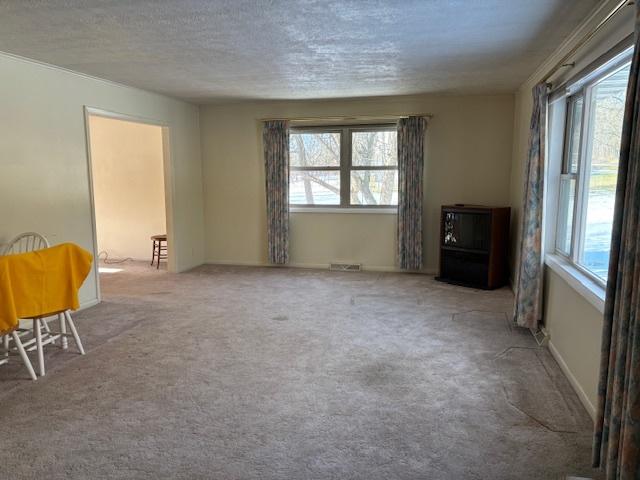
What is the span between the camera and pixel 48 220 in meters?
4.02

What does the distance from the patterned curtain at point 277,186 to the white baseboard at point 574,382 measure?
149 inches

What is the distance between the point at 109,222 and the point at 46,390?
184 inches

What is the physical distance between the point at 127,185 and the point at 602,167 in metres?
6.19

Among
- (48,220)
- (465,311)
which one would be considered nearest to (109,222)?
(48,220)

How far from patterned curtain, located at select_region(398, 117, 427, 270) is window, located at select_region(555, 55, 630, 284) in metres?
2.30

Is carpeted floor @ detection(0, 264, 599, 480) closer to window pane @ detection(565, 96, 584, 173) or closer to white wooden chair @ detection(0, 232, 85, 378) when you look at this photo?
white wooden chair @ detection(0, 232, 85, 378)

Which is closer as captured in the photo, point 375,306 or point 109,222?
point 375,306

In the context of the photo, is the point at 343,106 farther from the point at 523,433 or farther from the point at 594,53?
the point at 523,433

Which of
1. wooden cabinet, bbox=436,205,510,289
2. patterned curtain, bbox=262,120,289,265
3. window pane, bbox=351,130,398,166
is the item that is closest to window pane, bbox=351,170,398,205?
window pane, bbox=351,130,398,166

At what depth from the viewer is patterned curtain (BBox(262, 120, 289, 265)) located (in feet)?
20.0

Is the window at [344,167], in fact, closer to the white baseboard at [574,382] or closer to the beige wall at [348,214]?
the beige wall at [348,214]

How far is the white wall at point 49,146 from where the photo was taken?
3635 mm

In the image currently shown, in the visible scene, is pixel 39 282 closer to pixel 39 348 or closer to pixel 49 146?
pixel 39 348

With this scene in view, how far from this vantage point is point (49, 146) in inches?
157
